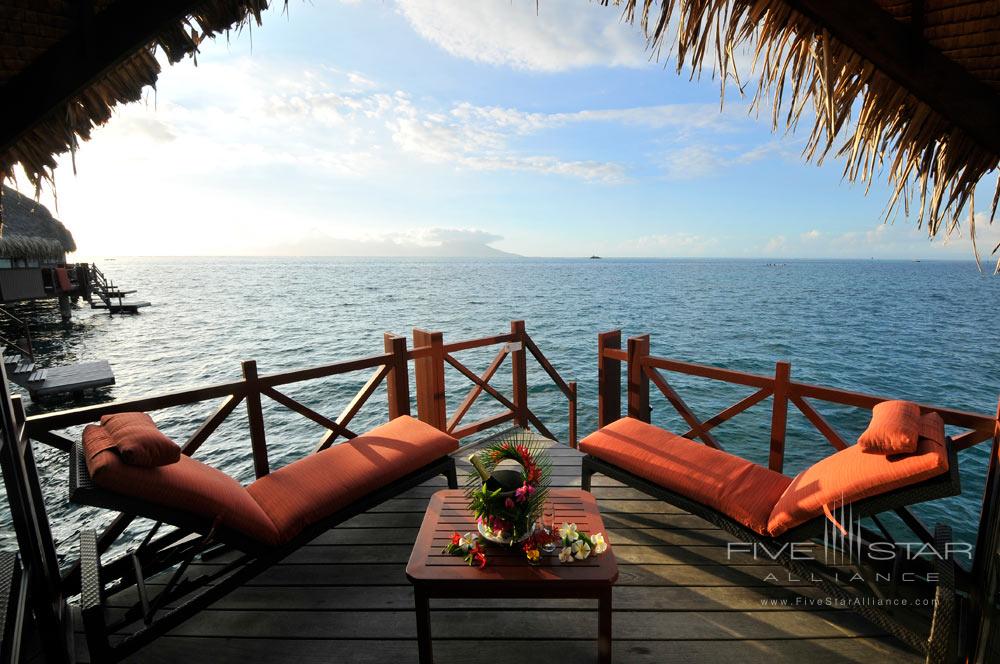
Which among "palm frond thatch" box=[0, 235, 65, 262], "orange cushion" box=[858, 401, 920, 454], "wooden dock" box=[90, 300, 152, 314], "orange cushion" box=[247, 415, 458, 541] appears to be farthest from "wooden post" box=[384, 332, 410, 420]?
"wooden dock" box=[90, 300, 152, 314]

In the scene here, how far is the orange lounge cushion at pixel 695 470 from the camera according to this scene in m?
2.61

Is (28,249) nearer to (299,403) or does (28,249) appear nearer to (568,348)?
(568,348)

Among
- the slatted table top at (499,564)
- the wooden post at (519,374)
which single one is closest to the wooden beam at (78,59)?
the slatted table top at (499,564)

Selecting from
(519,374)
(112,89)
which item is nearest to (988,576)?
(519,374)

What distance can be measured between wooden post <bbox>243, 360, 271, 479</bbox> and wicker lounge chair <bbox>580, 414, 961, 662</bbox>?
94.3 inches

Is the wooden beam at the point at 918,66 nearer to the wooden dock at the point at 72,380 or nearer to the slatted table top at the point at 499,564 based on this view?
the slatted table top at the point at 499,564

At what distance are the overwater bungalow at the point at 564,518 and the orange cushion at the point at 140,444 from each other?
0.01 meters

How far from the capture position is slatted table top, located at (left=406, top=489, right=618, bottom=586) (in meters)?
1.91

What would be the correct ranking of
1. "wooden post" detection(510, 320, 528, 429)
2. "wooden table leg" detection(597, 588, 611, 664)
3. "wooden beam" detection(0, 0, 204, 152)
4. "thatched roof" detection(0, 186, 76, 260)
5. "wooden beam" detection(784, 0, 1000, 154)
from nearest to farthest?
1. "wooden beam" detection(784, 0, 1000, 154)
2. "wooden beam" detection(0, 0, 204, 152)
3. "wooden table leg" detection(597, 588, 611, 664)
4. "wooden post" detection(510, 320, 528, 429)
5. "thatched roof" detection(0, 186, 76, 260)

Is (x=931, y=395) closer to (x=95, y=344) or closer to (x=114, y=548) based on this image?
(x=114, y=548)

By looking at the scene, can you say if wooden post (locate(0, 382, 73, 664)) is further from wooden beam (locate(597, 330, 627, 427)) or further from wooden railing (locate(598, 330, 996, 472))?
wooden beam (locate(597, 330, 627, 427))

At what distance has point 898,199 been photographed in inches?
78.1

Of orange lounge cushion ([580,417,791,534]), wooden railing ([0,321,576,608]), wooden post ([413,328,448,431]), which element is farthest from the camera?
wooden post ([413,328,448,431])

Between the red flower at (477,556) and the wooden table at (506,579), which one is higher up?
the red flower at (477,556)
